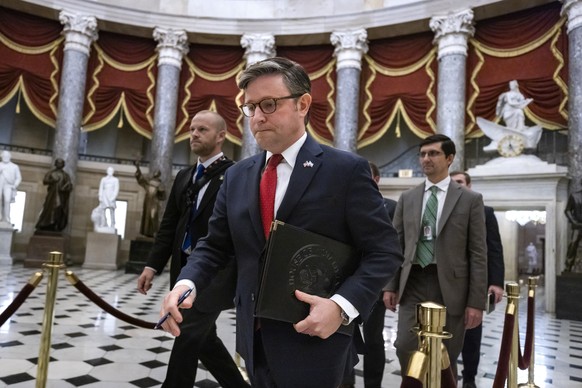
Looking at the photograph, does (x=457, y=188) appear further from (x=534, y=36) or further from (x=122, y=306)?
(x=534, y=36)

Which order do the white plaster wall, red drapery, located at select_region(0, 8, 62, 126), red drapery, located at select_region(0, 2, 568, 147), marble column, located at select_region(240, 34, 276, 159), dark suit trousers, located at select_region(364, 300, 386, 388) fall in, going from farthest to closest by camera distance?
marble column, located at select_region(240, 34, 276, 159) → red drapery, located at select_region(0, 8, 62, 126) → the white plaster wall → red drapery, located at select_region(0, 2, 568, 147) → dark suit trousers, located at select_region(364, 300, 386, 388)

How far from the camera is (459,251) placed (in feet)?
8.80

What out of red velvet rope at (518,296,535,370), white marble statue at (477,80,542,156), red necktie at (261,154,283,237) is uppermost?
white marble statue at (477,80,542,156)

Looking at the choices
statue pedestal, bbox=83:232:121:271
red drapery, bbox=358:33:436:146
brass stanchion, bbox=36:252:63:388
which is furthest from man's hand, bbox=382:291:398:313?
statue pedestal, bbox=83:232:121:271

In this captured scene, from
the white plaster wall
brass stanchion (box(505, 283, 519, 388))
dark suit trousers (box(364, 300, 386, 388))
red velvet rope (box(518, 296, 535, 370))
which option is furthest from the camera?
the white plaster wall

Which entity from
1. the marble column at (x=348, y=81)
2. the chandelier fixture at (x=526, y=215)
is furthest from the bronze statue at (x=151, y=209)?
the chandelier fixture at (x=526, y=215)

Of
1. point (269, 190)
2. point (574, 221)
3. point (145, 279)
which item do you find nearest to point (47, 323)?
point (145, 279)

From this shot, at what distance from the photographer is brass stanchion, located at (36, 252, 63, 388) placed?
2635 millimetres

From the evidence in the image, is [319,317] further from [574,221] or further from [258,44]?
[258,44]

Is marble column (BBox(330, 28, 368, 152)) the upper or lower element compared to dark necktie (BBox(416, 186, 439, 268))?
upper

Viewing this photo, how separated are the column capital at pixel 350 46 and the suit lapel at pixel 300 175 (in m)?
12.1

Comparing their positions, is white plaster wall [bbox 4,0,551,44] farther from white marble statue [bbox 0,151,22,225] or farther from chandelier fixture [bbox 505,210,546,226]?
chandelier fixture [bbox 505,210,546,226]

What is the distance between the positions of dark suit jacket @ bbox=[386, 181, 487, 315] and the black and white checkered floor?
127 cm

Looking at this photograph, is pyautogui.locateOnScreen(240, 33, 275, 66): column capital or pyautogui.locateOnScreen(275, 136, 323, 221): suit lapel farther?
pyautogui.locateOnScreen(240, 33, 275, 66): column capital
